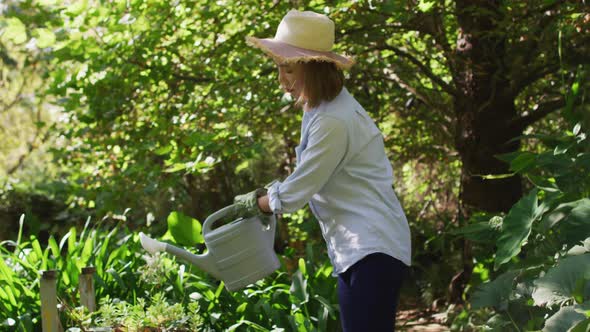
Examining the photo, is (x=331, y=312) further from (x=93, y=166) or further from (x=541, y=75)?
(x=93, y=166)

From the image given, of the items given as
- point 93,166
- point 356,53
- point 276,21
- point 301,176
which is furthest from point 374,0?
point 93,166

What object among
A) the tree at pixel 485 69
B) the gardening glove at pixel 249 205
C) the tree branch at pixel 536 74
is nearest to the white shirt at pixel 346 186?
the gardening glove at pixel 249 205

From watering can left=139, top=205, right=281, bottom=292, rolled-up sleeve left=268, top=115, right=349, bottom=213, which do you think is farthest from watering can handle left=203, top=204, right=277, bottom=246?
rolled-up sleeve left=268, top=115, right=349, bottom=213

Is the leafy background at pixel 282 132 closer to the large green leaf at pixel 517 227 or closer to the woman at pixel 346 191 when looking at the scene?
the large green leaf at pixel 517 227

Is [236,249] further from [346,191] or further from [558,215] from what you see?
[558,215]

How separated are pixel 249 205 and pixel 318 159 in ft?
1.11

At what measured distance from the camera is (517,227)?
9.95 ft

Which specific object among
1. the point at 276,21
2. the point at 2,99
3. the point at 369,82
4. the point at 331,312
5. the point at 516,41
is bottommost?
the point at 2,99

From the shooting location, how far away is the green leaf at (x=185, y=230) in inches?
161

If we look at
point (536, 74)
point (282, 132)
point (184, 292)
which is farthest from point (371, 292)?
point (282, 132)

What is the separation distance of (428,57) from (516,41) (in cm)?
69

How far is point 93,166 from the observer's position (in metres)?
5.16

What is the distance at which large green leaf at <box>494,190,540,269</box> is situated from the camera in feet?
9.62

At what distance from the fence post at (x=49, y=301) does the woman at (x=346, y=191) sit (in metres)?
0.86
